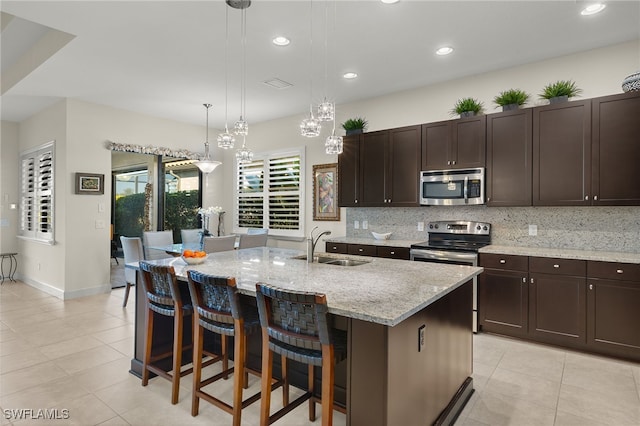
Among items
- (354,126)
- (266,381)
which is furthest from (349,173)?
(266,381)

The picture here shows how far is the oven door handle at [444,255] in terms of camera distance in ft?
12.8

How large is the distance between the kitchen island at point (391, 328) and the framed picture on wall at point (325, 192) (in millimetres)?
2659

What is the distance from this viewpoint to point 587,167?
11.6ft

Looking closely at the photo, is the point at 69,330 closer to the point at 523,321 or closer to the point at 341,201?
the point at 341,201

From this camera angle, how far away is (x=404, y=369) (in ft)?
5.98

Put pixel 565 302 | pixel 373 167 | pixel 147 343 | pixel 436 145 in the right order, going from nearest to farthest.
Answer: pixel 147 343 < pixel 565 302 < pixel 436 145 < pixel 373 167

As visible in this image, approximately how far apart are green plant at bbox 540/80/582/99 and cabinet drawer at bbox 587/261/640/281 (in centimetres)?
170

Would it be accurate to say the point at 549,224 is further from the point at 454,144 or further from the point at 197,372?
the point at 197,372

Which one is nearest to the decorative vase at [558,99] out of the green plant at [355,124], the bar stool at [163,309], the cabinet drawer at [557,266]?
the cabinet drawer at [557,266]

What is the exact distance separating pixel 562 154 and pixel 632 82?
2.60 ft

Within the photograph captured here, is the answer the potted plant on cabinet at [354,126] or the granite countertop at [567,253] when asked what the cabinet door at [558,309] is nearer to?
the granite countertop at [567,253]

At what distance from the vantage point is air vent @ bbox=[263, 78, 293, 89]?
4.61m

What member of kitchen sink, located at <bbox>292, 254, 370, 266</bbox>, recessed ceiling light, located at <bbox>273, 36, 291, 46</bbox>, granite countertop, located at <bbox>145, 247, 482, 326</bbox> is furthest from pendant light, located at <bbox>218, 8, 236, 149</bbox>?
kitchen sink, located at <bbox>292, 254, 370, 266</bbox>

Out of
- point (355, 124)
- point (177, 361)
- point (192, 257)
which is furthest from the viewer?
point (355, 124)
